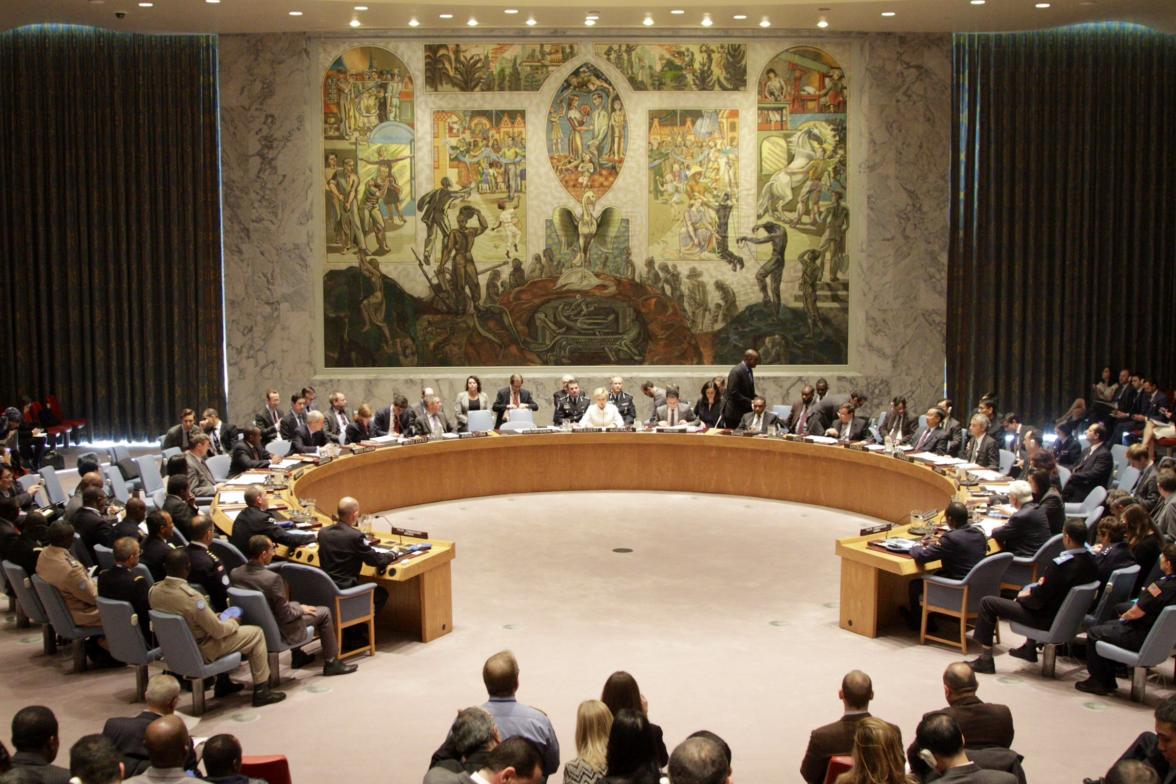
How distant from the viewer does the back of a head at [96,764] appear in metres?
4.25

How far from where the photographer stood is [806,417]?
14266 mm

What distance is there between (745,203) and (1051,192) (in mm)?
4686

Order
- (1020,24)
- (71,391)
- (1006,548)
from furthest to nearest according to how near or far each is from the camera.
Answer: (71,391)
(1020,24)
(1006,548)

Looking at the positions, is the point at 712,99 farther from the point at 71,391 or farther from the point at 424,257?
the point at 71,391

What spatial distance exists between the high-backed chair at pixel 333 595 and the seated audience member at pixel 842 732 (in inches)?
149

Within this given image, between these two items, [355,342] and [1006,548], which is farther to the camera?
[355,342]

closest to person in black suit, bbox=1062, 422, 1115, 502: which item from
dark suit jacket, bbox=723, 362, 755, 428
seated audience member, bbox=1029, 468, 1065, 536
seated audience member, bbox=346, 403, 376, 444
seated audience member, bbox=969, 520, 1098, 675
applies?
seated audience member, bbox=1029, 468, 1065, 536

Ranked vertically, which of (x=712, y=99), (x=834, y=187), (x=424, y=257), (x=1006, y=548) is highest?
(x=712, y=99)

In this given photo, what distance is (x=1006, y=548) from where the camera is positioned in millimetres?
8617

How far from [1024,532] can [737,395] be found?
5.90 metres

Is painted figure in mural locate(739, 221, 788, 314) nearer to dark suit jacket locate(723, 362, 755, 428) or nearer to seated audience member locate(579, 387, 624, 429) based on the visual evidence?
dark suit jacket locate(723, 362, 755, 428)

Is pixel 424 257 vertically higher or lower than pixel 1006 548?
higher

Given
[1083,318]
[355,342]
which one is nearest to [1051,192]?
[1083,318]

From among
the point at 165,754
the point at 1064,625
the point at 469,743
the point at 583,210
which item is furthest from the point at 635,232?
the point at 165,754
